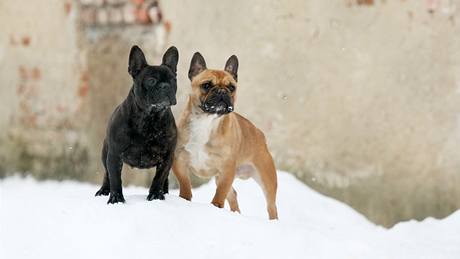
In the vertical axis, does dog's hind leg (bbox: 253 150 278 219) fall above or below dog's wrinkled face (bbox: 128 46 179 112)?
below

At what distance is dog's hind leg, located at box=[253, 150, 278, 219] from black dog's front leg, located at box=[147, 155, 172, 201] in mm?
921

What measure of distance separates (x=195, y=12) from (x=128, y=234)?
3.57 m

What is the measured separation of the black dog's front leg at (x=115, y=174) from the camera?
433 cm

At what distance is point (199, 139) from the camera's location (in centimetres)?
474

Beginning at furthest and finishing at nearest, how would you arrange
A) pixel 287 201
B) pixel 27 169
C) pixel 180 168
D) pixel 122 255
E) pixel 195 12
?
pixel 27 169, pixel 195 12, pixel 287 201, pixel 180 168, pixel 122 255

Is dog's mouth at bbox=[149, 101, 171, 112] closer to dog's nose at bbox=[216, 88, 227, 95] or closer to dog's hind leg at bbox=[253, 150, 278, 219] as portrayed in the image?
dog's nose at bbox=[216, 88, 227, 95]

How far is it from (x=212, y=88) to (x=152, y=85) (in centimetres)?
51

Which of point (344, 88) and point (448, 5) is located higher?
point (448, 5)

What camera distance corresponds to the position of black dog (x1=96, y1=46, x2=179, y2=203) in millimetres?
4250

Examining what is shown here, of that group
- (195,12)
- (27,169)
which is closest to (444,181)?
(195,12)

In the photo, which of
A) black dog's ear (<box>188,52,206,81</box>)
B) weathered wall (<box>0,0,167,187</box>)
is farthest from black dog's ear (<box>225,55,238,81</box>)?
weathered wall (<box>0,0,167,187</box>)

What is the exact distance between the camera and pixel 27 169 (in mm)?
7781

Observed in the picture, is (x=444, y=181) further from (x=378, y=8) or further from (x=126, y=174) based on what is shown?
(x=126, y=174)

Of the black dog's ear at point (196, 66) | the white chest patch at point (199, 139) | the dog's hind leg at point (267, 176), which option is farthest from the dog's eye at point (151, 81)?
the dog's hind leg at point (267, 176)
